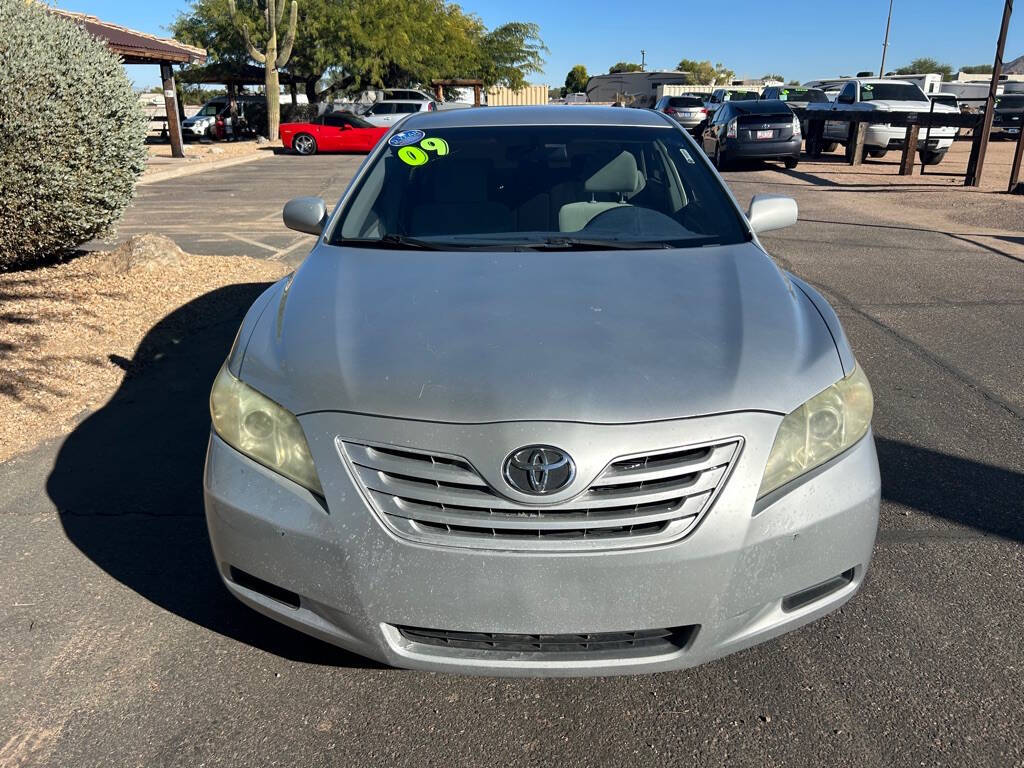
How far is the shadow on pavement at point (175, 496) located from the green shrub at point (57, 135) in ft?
A: 9.12

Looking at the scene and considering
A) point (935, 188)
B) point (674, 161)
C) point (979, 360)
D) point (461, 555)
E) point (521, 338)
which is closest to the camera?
point (461, 555)

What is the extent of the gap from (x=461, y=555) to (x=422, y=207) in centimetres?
203

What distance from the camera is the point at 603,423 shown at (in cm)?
209

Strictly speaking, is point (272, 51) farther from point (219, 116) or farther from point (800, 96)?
point (800, 96)

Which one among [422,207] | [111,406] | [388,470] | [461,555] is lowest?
[111,406]

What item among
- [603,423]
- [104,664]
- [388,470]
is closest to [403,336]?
[388,470]

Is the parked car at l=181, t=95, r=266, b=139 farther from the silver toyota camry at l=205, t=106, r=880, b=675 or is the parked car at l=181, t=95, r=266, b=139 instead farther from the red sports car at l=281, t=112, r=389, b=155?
the silver toyota camry at l=205, t=106, r=880, b=675

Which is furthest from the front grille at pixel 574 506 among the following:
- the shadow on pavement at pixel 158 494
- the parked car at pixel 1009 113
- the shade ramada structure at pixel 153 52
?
the parked car at pixel 1009 113

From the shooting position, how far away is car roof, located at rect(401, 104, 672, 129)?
4.13 meters

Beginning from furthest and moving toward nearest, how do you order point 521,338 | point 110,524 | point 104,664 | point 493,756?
1. point 110,524
2. point 104,664
3. point 521,338
4. point 493,756

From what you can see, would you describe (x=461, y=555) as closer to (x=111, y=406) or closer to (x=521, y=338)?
(x=521, y=338)

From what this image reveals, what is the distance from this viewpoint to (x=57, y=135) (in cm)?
699

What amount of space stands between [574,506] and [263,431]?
2.94 ft

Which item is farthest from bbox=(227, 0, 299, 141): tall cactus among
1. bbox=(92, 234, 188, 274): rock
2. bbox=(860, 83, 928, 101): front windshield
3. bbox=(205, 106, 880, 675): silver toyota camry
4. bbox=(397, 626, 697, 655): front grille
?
bbox=(397, 626, 697, 655): front grille
